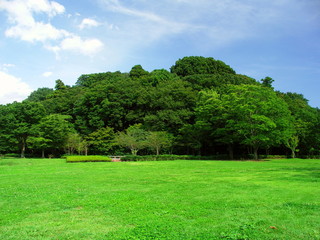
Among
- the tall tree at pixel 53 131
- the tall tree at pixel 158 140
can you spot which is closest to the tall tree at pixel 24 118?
the tall tree at pixel 53 131

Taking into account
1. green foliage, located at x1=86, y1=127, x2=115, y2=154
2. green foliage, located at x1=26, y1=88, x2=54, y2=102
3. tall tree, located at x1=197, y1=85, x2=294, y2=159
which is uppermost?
green foliage, located at x1=26, y1=88, x2=54, y2=102

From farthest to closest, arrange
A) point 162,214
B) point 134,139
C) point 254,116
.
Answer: point 134,139 < point 254,116 < point 162,214

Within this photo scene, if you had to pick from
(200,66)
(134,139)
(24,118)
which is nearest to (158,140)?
(134,139)

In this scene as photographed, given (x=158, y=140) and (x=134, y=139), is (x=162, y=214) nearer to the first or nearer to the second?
(x=158, y=140)

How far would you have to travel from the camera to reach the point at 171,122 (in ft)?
135

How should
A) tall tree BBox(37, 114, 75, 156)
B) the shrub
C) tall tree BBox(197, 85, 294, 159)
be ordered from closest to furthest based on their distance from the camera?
the shrub → tall tree BBox(197, 85, 294, 159) → tall tree BBox(37, 114, 75, 156)

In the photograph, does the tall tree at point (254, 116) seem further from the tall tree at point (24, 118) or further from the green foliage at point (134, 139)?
the tall tree at point (24, 118)

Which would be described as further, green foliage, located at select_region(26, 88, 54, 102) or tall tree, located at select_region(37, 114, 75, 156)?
green foliage, located at select_region(26, 88, 54, 102)

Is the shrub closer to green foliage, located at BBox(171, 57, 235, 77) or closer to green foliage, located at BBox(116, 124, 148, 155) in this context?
green foliage, located at BBox(116, 124, 148, 155)

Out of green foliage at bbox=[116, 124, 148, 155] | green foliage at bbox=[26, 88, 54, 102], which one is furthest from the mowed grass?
green foliage at bbox=[26, 88, 54, 102]

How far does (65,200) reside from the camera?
753cm

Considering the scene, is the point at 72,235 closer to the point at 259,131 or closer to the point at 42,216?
the point at 42,216

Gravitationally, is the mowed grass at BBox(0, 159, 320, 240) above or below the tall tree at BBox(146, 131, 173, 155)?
below

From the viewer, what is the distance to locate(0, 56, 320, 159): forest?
111 ft
